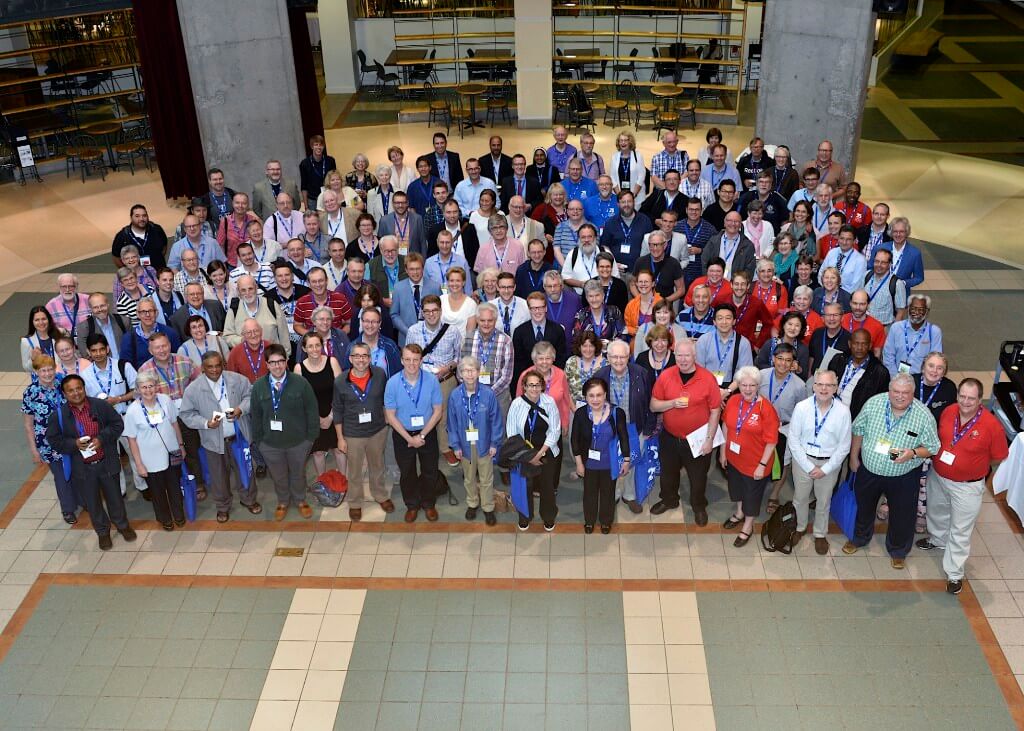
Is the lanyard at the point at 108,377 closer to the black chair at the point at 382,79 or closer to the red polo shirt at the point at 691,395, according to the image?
the red polo shirt at the point at 691,395

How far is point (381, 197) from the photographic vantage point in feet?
32.7

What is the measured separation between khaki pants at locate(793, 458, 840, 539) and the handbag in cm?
9

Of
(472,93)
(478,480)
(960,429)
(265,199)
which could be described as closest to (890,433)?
(960,429)

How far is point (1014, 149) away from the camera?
52.4 ft

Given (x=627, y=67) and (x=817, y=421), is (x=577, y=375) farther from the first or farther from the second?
(x=627, y=67)

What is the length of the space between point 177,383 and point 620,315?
11.4ft

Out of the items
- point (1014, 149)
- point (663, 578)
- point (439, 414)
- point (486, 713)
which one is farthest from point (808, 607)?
point (1014, 149)

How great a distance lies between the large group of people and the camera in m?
6.71

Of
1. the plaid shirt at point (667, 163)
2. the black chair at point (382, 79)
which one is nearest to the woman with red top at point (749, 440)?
the plaid shirt at point (667, 163)

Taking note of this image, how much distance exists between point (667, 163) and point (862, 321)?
12.3ft

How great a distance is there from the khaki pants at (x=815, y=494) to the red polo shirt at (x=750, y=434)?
0.24m

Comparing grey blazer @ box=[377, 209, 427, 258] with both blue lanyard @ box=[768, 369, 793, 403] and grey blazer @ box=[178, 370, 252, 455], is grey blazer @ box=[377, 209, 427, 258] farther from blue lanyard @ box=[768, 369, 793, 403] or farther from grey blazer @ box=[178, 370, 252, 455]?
blue lanyard @ box=[768, 369, 793, 403]

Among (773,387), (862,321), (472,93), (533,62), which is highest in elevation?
(533,62)

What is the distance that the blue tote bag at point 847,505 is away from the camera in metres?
6.95
